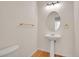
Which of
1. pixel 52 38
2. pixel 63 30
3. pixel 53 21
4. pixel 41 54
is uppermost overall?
pixel 53 21

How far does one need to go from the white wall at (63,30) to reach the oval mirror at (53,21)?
0.04m

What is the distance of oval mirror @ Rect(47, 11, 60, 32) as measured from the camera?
121 cm

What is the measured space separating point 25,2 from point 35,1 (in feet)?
0.43

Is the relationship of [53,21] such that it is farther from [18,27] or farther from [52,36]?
[18,27]

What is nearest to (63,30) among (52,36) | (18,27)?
(52,36)

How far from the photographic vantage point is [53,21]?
4.06 feet

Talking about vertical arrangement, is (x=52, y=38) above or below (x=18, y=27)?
below

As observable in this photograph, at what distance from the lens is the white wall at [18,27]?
1129mm

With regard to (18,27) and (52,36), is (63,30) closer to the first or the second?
(52,36)

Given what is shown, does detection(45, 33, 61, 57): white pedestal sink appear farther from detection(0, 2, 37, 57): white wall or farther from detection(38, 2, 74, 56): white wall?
detection(0, 2, 37, 57): white wall

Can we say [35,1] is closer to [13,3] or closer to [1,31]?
[13,3]

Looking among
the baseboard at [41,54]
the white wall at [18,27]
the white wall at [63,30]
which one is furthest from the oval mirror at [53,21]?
the baseboard at [41,54]

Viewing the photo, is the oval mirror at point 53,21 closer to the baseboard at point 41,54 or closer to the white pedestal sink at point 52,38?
the white pedestal sink at point 52,38

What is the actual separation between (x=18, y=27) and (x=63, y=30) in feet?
1.93
